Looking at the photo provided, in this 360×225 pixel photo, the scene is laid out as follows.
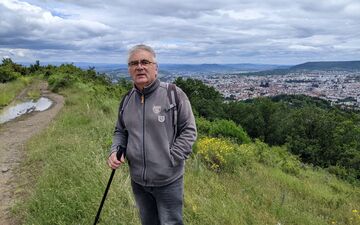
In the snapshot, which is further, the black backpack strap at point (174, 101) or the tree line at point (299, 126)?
the tree line at point (299, 126)

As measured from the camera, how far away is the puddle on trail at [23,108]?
1655 centimetres

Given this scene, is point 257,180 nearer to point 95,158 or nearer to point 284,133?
point 95,158

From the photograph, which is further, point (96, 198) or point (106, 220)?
point (96, 198)

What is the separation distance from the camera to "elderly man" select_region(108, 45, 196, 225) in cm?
299

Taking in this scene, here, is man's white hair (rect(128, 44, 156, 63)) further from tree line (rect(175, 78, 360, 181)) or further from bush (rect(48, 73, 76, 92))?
tree line (rect(175, 78, 360, 181))

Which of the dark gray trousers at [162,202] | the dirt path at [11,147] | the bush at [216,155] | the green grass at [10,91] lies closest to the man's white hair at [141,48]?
the dark gray trousers at [162,202]

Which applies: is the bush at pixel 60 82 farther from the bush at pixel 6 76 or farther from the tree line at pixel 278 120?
the bush at pixel 6 76

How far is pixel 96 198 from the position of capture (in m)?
4.52

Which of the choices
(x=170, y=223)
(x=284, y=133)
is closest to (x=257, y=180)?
(x=170, y=223)

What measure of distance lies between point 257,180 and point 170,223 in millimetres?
5834

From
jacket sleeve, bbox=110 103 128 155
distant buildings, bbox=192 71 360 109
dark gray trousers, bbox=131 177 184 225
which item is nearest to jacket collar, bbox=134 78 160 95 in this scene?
jacket sleeve, bbox=110 103 128 155

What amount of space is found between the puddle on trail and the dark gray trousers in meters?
13.3

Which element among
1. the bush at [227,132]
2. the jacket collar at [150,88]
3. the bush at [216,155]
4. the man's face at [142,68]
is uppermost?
the man's face at [142,68]

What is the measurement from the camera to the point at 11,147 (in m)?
9.49
